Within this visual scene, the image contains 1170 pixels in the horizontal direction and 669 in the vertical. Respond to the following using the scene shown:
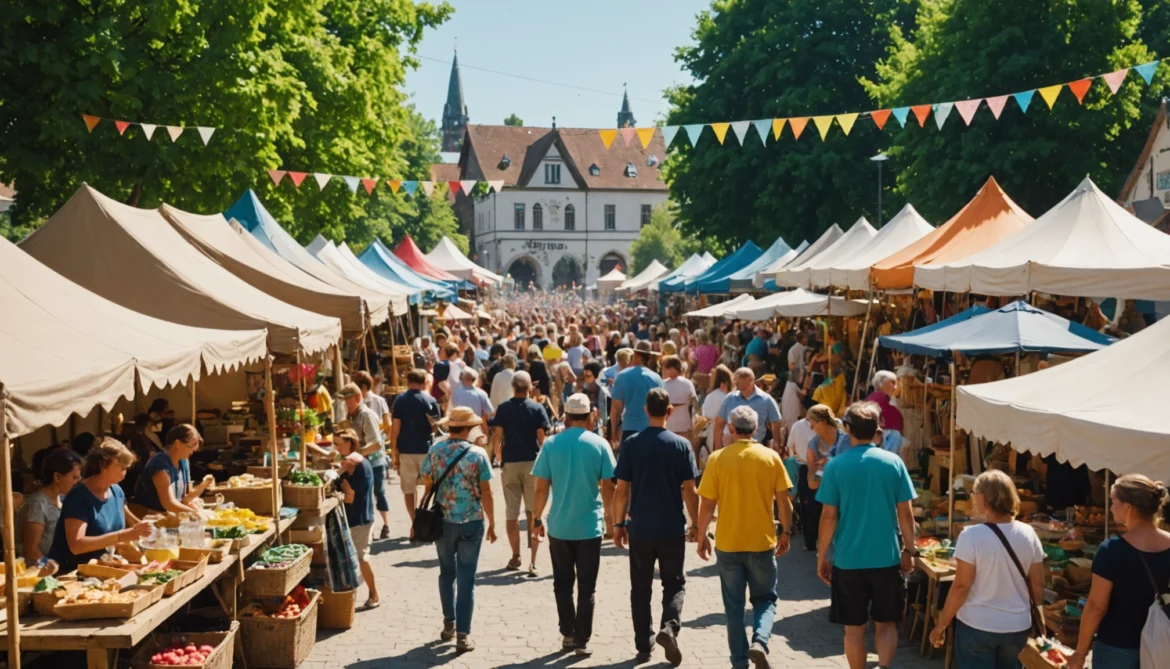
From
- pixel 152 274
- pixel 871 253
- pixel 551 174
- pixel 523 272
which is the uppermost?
pixel 551 174

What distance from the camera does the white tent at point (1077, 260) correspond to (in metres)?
10.6

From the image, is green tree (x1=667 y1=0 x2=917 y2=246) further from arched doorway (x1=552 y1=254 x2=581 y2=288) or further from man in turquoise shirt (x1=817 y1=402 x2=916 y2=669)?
arched doorway (x1=552 y1=254 x2=581 y2=288)

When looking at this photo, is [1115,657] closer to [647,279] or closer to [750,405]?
[750,405]

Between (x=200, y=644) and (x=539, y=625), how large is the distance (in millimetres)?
2681

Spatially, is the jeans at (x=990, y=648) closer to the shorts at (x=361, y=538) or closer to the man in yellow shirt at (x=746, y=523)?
the man in yellow shirt at (x=746, y=523)

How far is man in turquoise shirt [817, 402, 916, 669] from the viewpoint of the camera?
6652mm

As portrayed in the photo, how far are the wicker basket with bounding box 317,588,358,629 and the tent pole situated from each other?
10.4ft

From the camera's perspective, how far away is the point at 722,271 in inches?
1046

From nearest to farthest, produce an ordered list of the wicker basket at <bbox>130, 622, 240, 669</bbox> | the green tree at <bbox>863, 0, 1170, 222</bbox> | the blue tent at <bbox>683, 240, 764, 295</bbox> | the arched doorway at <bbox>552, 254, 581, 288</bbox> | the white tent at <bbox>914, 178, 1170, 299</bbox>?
the wicker basket at <bbox>130, 622, 240, 669</bbox>, the white tent at <bbox>914, 178, 1170, 299</bbox>, the blue tent at <bbox>683, 240, 764, 295</bbox>, the green tree at <bbox>863, 0, 1170, 222</bbox>, the arched doorway at <bbox>552, 254, 581, 288</bbox>

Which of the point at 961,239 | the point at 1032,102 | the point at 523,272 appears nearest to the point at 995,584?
the point at 961,239

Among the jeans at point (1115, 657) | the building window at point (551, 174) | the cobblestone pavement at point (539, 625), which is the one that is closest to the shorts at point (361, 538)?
the cobblestone pavement at point (539, 625)

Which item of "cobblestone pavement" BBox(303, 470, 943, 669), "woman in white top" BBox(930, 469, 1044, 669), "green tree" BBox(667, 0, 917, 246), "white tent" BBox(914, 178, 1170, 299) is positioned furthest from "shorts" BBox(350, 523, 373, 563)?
"green tree" BBox(667, 0, 917, 246)

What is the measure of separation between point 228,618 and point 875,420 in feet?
14.4

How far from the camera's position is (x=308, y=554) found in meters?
8.35
